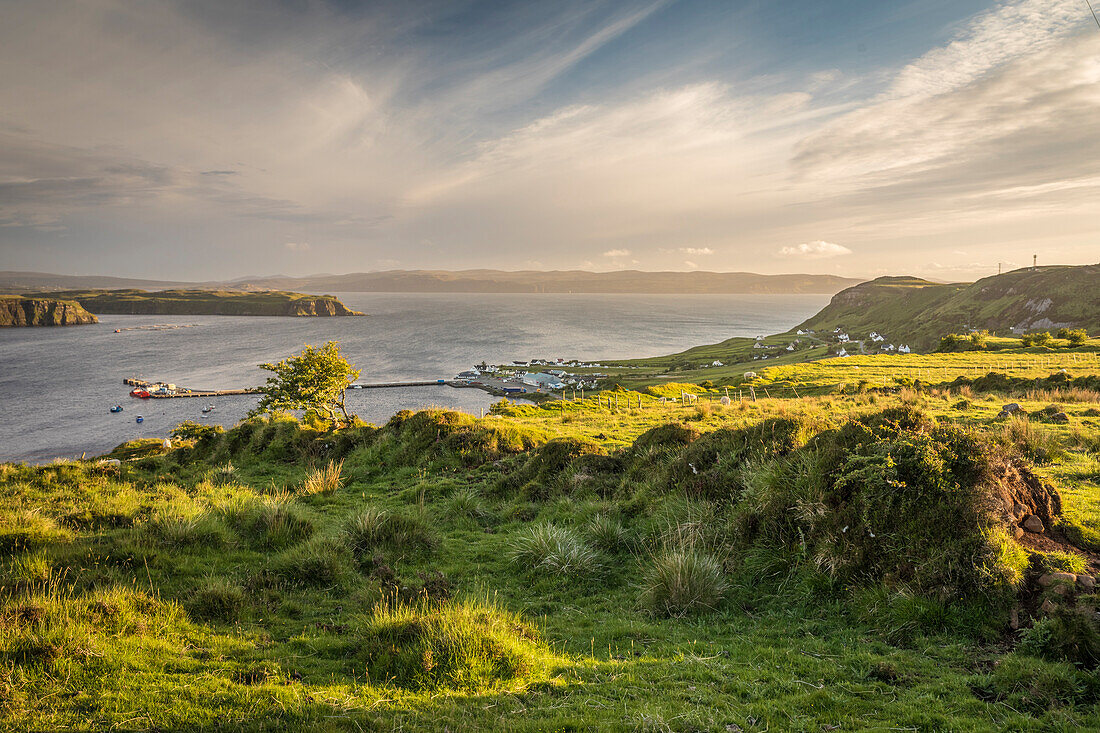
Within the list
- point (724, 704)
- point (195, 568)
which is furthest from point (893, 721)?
point (195, 568)

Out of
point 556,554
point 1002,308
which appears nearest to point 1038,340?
point 556,554

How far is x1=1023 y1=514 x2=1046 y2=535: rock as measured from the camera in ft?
21.4

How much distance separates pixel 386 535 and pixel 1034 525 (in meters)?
9.97

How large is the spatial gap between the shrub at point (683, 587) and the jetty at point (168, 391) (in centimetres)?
9912

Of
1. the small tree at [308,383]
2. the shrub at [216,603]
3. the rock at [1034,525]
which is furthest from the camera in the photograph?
the small tree at [308,383]

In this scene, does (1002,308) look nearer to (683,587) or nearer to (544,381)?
(544,381)

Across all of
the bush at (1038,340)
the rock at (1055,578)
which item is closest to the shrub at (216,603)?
the rock at (1055,578)

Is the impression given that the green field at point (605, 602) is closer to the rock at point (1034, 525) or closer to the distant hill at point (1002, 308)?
the rock at point (1034, 525)

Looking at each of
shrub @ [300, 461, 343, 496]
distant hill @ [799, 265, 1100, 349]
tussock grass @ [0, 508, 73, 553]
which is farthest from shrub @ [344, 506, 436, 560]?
distant hill @ [799, 265, 1100, 349]

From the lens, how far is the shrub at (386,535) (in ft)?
30.0

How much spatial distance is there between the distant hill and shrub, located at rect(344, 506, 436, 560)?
398 feet

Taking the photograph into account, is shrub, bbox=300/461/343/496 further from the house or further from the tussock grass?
the house

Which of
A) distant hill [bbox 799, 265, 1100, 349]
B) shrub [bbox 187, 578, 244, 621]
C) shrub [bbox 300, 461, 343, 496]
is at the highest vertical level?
distant hill [bbox 799, 265, 1100, 349]

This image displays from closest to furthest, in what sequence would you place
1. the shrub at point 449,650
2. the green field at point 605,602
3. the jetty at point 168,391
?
the green field at point 605,602 → the shrub at point 449,650 → the jetty at point 168,391
